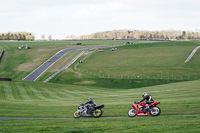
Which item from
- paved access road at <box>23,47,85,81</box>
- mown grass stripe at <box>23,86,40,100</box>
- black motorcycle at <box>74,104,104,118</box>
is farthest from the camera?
paved access road at <box>23,47,85,81</box>

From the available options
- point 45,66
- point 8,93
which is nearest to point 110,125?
point 8,93

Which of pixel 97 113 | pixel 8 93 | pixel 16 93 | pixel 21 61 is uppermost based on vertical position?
pixel 97 113

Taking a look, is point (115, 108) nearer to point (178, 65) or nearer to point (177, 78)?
point (177, 78)

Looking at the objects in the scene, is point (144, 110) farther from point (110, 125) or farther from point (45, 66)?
point (45, 66)

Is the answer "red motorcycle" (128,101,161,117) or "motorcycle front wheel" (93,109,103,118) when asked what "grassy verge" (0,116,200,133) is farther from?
"motorcycle front wheel" (93,109,103,118)

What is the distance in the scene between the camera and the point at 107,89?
71.9 m

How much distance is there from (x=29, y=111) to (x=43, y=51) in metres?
109

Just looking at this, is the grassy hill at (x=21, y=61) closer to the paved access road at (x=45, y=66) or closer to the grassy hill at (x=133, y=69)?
the paved access road at (x=45, y=66)

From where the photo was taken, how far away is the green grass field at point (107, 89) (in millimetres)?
24484

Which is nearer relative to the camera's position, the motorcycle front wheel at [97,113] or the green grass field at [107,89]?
the green grass field at [107,89]

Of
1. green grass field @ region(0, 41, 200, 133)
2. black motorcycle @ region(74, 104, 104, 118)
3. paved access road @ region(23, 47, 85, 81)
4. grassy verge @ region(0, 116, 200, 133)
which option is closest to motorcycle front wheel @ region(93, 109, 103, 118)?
black motorcycle @ region(74, 104, 104, 118)

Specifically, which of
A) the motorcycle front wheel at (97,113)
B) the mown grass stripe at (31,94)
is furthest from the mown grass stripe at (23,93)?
the motorcycle front wheel at (97,113)

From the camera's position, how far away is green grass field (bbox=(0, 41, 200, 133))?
80.3 ft

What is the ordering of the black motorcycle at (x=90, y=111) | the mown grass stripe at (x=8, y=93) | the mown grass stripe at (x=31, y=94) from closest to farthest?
1. the black motorcycle at (x=90, y=111)
2. the mown grass stripe at (x=8, y=93)
3. the mown grass stripe at (x=31, y=94)
